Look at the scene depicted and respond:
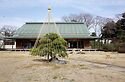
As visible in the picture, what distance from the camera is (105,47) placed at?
164 ft

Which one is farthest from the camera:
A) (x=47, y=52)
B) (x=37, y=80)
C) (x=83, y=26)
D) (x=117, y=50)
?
(x=83, y=26)

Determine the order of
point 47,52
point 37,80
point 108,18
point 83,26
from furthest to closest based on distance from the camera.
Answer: point 108,18 → point 83,26 → point 47,52 → point 37,80

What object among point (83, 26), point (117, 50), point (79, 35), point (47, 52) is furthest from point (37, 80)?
point (83, 26)

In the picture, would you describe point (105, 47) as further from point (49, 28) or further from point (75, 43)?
point (49, 28)

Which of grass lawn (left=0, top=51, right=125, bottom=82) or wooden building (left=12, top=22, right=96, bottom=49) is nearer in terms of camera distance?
grass lawn (left=0, top=51, right=125, bottom=82)

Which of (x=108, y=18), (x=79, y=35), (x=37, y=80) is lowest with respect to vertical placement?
(x=37, y=80)

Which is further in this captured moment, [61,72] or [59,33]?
[59,33]

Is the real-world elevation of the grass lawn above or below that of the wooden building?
below

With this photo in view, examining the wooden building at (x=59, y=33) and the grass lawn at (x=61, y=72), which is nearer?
the grass lawn at (x=61, y=72)

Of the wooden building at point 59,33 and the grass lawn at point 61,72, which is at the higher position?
the wooden building at point 59,33

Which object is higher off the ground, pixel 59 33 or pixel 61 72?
pixel 59 33

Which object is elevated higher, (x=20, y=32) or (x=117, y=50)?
(x=20, y=32)

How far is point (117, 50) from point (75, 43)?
10.0 m

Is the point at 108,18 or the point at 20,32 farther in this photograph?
the point at 108,18
